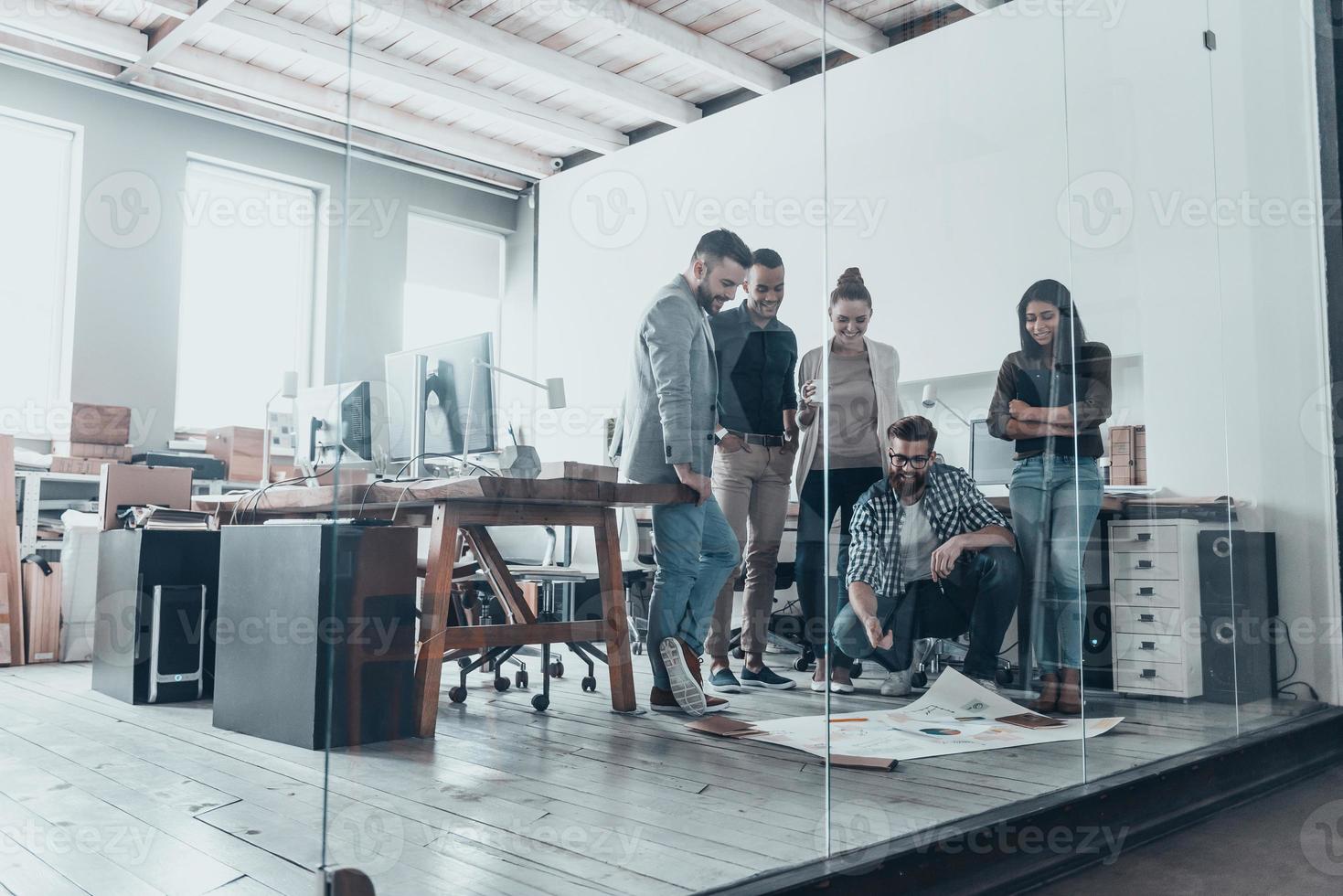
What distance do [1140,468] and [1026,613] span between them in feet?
1.81

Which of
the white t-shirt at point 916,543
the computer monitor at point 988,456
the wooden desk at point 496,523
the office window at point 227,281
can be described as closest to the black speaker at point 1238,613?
the computer monitor at point 988,456

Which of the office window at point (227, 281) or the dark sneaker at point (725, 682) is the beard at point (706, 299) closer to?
the dark sneaker at point (725, 682)

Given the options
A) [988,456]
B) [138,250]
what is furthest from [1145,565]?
[138,250]

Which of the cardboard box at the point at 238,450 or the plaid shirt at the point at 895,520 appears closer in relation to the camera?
the plaid shirt at the point at 895,520

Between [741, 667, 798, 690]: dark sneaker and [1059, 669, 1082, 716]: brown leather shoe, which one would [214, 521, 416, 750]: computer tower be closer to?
[741, 667, 798, 690]: dark sneaker

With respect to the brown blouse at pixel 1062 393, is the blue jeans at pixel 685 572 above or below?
below

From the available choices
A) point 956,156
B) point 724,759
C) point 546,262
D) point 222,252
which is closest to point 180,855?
point 724,759

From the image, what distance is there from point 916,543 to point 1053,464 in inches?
17.3

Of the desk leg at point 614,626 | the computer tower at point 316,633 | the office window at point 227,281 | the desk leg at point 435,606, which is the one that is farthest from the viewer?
the office window at point 227,281

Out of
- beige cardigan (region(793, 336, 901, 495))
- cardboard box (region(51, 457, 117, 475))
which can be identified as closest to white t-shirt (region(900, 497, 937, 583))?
beige cardigan (region(793, 336, 901, 495))

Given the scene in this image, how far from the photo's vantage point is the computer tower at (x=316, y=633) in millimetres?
1527

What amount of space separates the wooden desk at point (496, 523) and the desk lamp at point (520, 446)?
0.05 m

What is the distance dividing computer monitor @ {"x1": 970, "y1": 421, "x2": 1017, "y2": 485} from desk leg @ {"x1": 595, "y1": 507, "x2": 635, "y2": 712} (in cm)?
125

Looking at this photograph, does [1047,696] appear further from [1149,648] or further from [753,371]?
[753,371]
